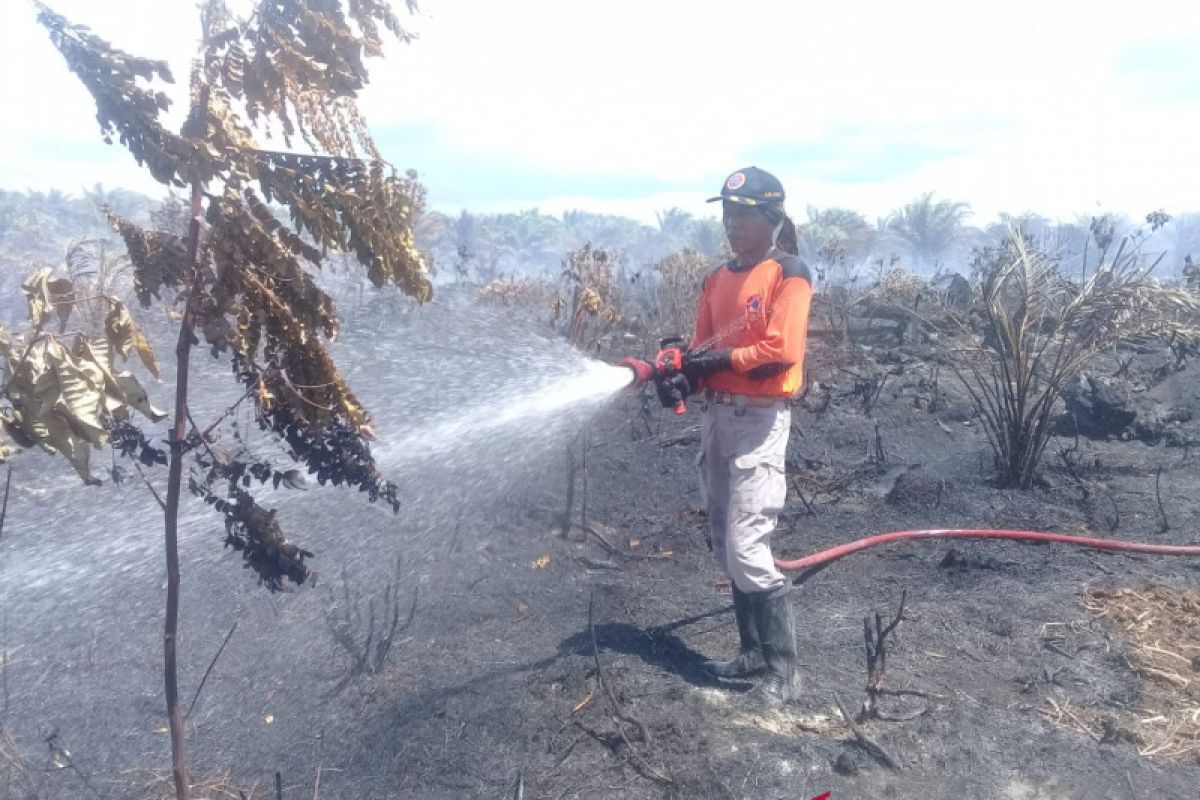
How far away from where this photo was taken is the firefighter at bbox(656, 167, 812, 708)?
3.43 m

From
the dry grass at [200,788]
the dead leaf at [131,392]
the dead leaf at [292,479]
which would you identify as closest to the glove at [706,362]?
the dead leaf at [292,479]

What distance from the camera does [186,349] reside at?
2201 mm

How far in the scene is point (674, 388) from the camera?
3.54 metres

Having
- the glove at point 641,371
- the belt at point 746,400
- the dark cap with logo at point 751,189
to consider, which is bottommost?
the belt at point 746,400

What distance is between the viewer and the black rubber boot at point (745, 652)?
362 cm

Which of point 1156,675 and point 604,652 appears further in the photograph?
point 604,652

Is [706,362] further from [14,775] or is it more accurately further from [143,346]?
[14,775]

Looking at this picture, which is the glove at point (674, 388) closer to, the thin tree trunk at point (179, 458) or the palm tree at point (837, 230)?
the thin tree trunk at point (179, 458)

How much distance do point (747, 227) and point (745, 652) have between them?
1959 millimetres

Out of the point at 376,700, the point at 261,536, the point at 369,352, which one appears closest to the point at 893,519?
the point at 376,700

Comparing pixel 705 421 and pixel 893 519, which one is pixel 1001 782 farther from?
pixel 893 519

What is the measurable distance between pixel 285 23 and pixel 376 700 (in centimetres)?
280

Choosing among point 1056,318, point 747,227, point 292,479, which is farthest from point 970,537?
A: point 292,479

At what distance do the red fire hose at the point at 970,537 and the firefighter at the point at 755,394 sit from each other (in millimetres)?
1198
